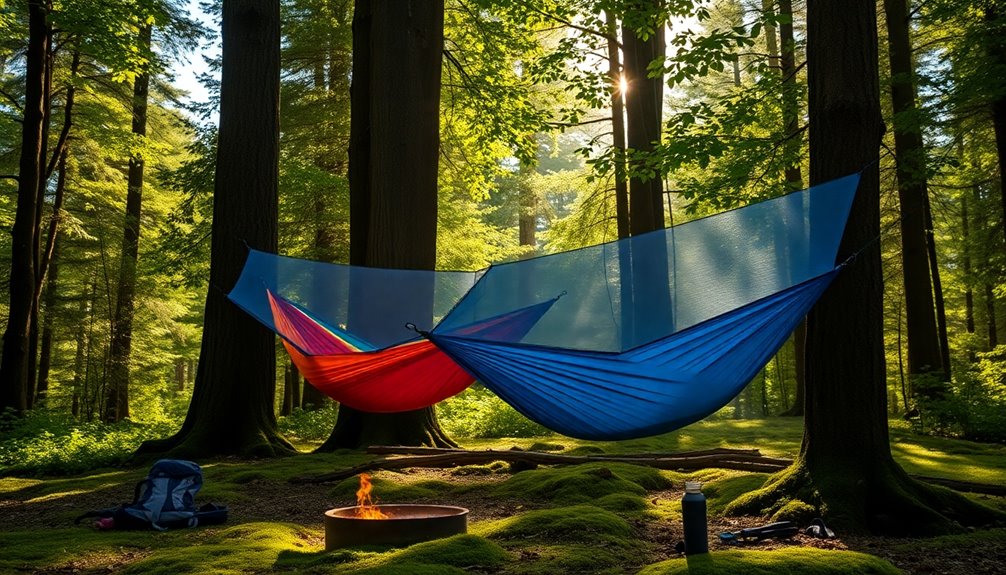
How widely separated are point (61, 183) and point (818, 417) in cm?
944

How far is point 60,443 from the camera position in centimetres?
585

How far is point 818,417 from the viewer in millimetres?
3086

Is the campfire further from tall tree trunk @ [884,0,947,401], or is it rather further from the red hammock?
tall tree trunk @ [884,0,947,401]

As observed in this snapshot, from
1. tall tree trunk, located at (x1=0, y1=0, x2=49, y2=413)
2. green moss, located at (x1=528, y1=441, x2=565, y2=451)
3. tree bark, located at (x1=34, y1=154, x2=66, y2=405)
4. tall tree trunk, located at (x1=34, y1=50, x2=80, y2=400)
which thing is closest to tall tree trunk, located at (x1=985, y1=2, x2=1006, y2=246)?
green moss, located at (x1=528, y1=441, x2=565, y2=451)

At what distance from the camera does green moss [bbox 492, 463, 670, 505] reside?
385 centimetres

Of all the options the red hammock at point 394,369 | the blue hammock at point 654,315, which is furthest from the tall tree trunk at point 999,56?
the red hammock at point 394,369

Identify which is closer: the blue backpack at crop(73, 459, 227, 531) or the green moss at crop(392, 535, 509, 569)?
the green moss at crop(392, 535, 509, 569)

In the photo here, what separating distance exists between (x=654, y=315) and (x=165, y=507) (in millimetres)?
2258

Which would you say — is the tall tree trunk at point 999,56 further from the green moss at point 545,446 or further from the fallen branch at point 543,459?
the green moss at point 545,446

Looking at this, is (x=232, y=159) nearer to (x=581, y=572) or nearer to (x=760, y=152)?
Result: (x=760, y=152)

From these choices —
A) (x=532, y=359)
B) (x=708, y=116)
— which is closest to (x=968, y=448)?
(x=708, y=116)

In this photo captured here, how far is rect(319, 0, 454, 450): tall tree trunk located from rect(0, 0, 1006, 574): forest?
2 centimetres

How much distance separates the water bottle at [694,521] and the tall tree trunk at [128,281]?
8.95 meters

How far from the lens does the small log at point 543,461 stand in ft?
14.4
